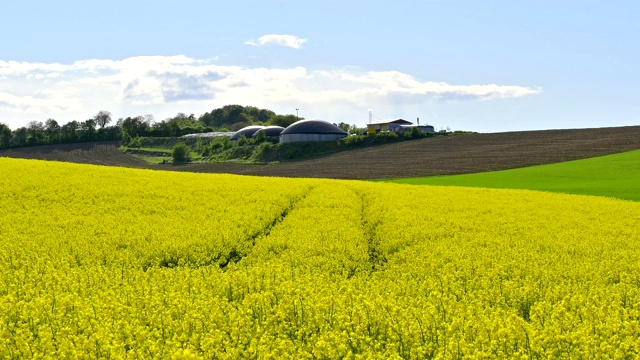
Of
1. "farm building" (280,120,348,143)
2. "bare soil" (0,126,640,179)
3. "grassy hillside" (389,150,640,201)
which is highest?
"farm building" (280,120,348,143)

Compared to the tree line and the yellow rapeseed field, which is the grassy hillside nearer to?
the yellow rapeseed field

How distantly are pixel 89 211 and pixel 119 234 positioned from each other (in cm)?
424

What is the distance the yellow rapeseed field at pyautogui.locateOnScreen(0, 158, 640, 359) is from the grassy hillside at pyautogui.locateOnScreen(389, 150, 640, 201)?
50.8ft

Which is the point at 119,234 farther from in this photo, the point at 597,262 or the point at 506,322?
the point at 597,262

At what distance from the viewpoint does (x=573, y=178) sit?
45344mm

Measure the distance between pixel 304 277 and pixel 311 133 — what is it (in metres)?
94.0

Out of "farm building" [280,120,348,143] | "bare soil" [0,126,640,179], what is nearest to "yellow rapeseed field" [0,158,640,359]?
"bare soil" [0,126,640,179]

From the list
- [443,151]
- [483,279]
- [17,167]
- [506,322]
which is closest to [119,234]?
[483,279]

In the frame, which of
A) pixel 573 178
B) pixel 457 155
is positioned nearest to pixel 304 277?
pixel 573 178

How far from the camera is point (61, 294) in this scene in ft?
30.7

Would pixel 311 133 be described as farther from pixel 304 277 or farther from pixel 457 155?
pixel 304 277

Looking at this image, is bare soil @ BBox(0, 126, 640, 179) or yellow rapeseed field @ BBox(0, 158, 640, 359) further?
bare soil @ BBox(0, 126, 640, 179)

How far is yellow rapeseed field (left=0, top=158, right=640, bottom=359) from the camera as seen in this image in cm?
720

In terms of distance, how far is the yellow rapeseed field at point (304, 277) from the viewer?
720cm
